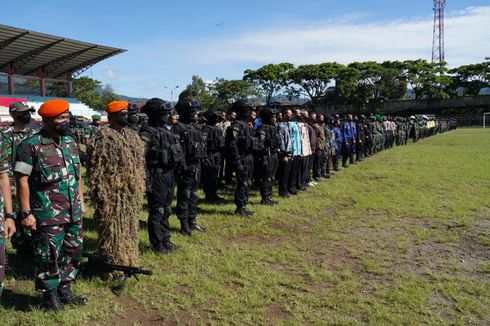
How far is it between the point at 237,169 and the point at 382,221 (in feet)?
8.16

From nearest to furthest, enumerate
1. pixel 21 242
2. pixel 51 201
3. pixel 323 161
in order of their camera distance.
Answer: pixel 51 201 → pixel 21 242 → pixel 323 161

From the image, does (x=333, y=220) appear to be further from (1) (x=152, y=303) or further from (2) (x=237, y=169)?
(1) (x=152, y=303)

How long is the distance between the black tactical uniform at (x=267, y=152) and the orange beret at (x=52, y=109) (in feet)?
13.7

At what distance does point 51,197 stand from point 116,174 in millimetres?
716

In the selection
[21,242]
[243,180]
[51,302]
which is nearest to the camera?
[51,302]

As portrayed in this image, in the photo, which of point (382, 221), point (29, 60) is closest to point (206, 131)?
point (382, 221)

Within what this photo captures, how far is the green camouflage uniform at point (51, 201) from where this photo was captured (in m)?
3.38

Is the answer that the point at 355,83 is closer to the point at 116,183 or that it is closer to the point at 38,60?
the point at 38,60

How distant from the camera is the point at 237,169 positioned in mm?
6789

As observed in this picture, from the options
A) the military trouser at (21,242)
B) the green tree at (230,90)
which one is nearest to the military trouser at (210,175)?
the military trouser at (21,242)

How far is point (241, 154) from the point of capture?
7000 mm

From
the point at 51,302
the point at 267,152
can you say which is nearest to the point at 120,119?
the point at 51,302

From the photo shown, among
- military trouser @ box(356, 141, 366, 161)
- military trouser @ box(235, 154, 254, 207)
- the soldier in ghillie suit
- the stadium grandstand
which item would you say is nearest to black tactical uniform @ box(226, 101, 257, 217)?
military trouser @ box(235, 154, 254, 207)

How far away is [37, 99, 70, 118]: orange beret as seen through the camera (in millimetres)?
3445
